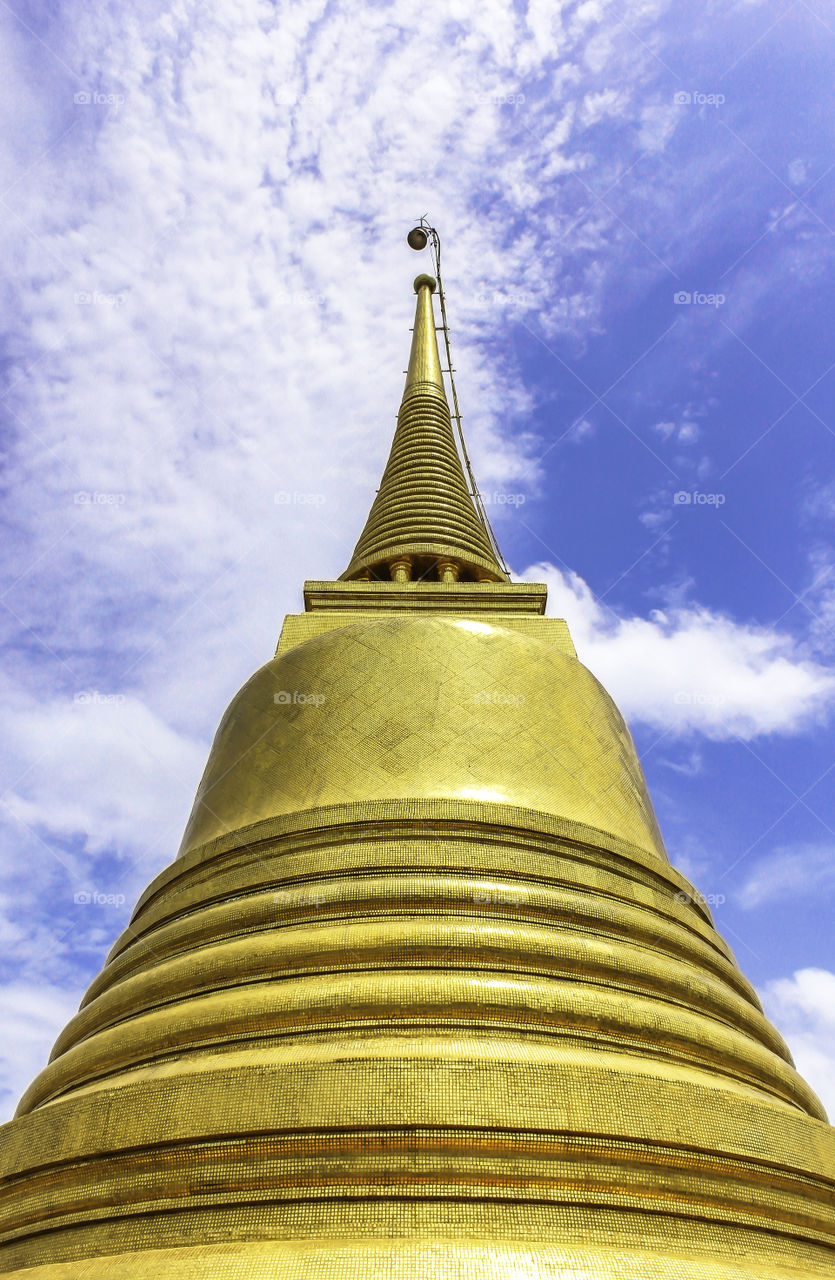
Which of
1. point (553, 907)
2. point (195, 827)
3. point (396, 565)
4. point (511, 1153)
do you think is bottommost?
point (511, 1153)

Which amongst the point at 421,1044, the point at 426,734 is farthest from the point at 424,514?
the point at 421,1044

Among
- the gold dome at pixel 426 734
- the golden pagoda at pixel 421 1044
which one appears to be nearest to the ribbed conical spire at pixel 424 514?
the gold dome at pixel 426 734

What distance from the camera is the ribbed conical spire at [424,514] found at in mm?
12797

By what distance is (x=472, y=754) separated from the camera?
734 centimetres

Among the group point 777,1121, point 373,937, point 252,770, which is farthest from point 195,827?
point 777,1121

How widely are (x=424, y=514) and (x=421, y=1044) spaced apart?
9.61 m

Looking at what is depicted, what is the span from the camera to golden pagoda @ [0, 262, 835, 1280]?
14.0 ft

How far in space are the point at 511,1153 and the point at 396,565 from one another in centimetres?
905

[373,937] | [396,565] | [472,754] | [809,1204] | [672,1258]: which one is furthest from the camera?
[396,565]

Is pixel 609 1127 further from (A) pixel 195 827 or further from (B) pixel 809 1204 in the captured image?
(A) pixel 195 827

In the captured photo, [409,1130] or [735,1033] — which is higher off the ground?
[735,1033]

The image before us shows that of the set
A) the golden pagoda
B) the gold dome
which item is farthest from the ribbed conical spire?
the golden pagoda

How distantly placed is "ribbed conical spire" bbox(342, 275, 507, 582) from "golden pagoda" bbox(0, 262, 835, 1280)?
4.55 meters

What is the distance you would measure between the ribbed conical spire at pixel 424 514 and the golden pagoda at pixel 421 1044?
455cm
